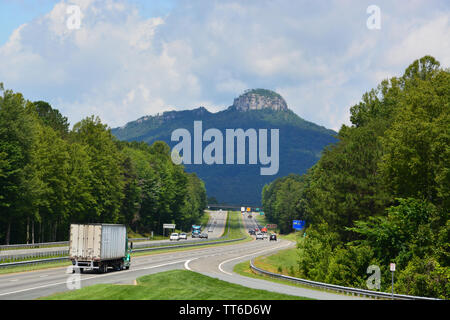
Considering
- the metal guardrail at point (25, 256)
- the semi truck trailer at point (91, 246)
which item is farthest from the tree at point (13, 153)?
the semi truck trailer at point (91, 246)

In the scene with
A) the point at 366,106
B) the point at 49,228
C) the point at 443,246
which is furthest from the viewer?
the point at 49,228

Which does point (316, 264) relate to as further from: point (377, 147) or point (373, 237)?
point (377, 147)

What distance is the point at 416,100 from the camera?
46.6m

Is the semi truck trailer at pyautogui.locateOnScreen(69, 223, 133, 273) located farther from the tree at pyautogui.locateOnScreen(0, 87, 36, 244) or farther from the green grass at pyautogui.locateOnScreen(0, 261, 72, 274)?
the tree at pyautogui.locateOnScreen(0, 87, 36, 244)

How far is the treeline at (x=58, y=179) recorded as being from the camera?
68875mm

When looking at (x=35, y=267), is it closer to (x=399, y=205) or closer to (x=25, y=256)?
(x=25, y=256)

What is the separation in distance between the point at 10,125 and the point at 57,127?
143ft

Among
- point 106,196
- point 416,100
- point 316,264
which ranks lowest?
point 316,264

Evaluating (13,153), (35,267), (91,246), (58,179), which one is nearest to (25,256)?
(35,267)

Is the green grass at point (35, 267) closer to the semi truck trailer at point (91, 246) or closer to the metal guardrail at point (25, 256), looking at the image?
the metal guardrail at point (25, 256)

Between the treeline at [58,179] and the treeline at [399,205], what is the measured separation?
121ft

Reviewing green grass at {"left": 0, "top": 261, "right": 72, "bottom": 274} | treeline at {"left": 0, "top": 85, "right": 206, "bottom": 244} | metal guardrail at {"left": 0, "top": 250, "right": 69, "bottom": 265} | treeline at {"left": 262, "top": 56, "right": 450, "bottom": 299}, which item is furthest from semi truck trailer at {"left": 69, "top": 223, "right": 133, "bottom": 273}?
treeline at {"left": 0, "top": 85, "right": 206, "bottom": 244}

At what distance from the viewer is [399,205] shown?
46469 millimetres
